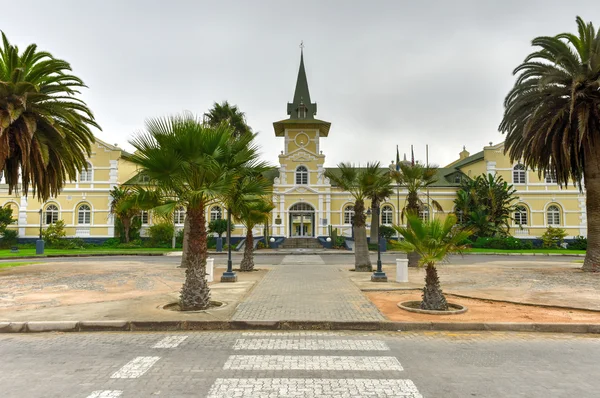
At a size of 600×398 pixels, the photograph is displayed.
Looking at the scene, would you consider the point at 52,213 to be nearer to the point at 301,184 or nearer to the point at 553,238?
the point at 301,184

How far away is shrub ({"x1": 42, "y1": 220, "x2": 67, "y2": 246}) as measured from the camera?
127ft

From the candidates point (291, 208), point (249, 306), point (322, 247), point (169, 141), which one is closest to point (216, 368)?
point (249, 306)

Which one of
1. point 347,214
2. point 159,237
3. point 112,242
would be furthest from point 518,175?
point 112,242

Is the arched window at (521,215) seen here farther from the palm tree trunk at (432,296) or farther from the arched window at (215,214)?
the palm tree trunk at (432,296)

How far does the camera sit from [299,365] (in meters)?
5.81

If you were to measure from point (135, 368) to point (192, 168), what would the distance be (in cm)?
494

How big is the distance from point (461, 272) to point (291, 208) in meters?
25.6

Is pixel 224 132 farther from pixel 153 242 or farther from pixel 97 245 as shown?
pixel 97 245

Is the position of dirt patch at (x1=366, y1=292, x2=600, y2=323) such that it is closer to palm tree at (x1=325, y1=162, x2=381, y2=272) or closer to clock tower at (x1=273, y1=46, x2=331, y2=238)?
palm tree at (x1=325, y1=162, x2=381, y2=272)

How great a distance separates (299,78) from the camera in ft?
161

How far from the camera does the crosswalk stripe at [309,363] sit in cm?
571

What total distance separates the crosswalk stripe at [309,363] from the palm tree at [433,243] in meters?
3.69

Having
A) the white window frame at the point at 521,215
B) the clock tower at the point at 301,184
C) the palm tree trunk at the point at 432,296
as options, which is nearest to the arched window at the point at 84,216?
the clock tower at the point at 301,184

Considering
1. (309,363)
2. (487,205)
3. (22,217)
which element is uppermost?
(487,205)
